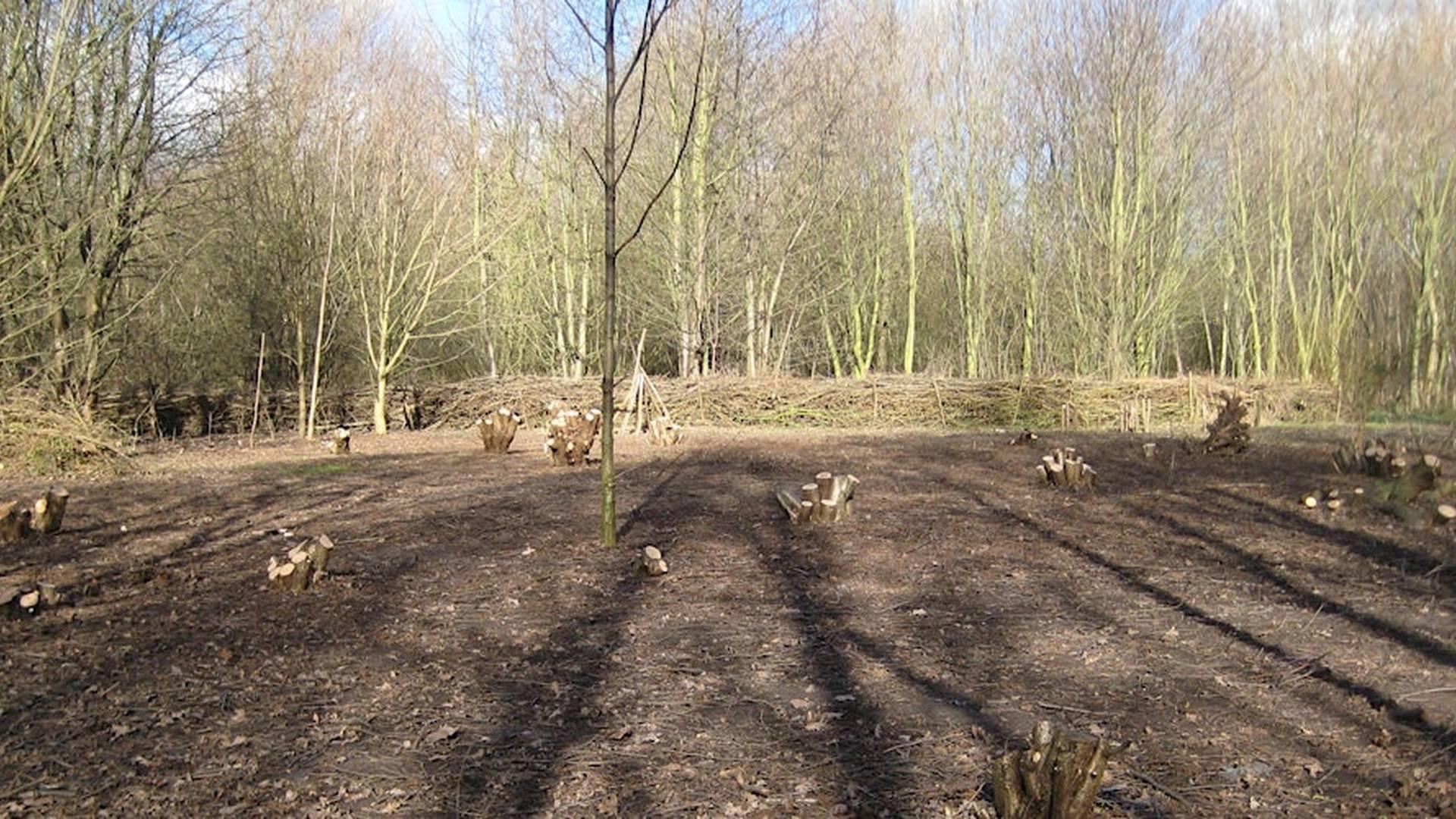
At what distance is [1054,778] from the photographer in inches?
105

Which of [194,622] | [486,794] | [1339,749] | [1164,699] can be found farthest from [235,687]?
[1339,749]

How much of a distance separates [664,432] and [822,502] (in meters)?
5.92

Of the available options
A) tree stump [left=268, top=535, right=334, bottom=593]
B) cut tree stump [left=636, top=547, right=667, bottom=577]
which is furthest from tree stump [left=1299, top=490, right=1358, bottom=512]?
tree stump [left=268, top=535, right=334, bottom=593]

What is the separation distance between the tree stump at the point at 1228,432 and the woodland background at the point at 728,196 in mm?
1671

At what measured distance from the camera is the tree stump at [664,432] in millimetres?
12805

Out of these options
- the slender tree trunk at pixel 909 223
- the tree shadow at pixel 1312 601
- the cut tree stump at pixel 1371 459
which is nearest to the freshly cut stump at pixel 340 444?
the tree shadow at pixel 1312 601

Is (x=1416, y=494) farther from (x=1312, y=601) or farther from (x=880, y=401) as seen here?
(x=880, y=401)

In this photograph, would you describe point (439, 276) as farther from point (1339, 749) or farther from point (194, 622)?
point (1339, 749)

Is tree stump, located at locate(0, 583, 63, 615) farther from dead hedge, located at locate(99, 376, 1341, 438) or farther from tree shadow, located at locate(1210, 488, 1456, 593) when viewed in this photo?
dead hedge, located at locate(99, 376, 1341, 438)

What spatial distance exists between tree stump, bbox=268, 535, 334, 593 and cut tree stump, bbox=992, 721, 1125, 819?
12.4ft

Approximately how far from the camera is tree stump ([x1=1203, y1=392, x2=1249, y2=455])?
34.9 ft

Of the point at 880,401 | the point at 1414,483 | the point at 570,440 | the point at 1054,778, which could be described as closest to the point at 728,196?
the point at 880,401

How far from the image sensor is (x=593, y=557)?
19.8ft

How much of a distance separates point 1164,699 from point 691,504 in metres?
4.83
